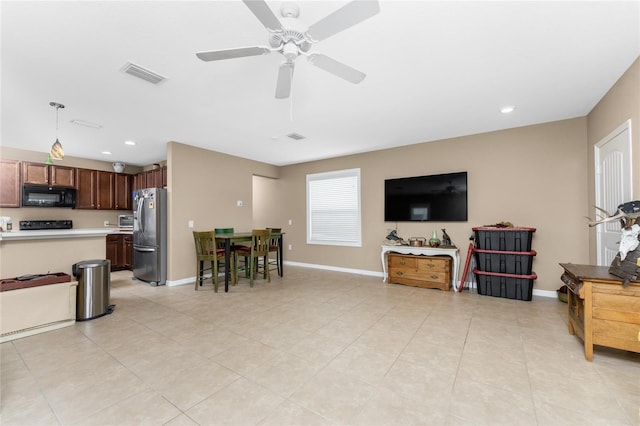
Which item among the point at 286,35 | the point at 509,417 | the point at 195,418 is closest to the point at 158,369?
the point at 195,418

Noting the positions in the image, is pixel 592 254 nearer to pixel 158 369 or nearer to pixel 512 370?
pixel 512 370

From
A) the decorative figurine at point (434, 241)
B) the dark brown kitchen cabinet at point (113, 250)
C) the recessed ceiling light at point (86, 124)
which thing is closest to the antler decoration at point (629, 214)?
the decorative figurine at point (434, 241)

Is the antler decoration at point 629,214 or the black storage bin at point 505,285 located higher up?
the antler decoration at point 629,214

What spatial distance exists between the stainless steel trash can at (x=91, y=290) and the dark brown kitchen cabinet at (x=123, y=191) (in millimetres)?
3703

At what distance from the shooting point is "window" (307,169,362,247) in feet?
18.9

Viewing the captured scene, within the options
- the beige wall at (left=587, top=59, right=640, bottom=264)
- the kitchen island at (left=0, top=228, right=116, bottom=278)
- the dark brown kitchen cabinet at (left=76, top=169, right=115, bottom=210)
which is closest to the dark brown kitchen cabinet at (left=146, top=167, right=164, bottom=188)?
the dark brown kitchen cabinet at (left=76, top=169, right=115, bottom=210)

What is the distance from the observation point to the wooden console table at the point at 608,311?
79.3 inches

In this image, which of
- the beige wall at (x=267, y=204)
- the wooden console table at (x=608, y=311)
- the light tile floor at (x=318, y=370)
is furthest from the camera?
the beige wall at (x=267, y=204)

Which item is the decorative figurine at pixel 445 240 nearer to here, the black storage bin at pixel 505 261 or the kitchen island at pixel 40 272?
the black storage bin at pixel 505 261

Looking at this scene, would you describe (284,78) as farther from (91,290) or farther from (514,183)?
(514,183)

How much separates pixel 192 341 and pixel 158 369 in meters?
0.47

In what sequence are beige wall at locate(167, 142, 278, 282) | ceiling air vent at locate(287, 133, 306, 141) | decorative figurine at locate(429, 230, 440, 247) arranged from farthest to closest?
1. beige wall at locate(167, 142, 278, 282)
2. decorative figurine at locate(429, 230, 440, 247)
3. ceiling air vent at locate(287, 133, 306, 141)

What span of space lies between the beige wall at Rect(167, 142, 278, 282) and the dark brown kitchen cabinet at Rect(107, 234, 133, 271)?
2240 mm

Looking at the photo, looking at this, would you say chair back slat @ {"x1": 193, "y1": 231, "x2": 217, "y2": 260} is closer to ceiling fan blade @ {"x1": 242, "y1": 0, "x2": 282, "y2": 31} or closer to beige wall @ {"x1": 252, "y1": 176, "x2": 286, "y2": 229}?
beige wall @ {"x1": 252, "y1": 176, "x2": 286, "y2": 229}
